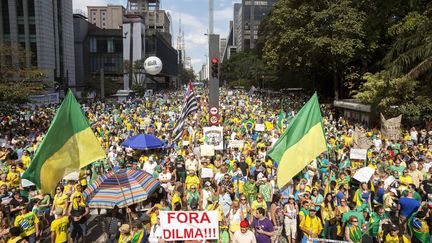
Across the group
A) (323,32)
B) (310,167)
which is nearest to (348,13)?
(323,32)

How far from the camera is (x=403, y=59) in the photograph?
22203 millimetres

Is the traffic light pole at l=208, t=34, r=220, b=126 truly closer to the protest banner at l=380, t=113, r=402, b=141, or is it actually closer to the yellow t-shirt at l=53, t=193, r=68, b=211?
the protest banner at l=380, t=113, r=402, b=141

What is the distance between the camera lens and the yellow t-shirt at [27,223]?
7.04 meters

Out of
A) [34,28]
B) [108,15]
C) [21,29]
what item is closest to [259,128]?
[34,28]

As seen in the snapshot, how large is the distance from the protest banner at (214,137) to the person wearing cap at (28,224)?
8.21m

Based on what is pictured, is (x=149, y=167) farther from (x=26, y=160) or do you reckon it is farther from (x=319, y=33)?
(x=319, y=33)

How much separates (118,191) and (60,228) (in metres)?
1.20

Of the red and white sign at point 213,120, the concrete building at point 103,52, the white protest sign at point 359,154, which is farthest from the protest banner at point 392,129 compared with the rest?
the concrete building at point 103,52

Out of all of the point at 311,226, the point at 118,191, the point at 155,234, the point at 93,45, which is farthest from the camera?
the point at 93,45

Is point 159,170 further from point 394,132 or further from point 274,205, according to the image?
point 394,132

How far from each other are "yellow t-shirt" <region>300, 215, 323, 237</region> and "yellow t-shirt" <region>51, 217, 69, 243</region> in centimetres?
429

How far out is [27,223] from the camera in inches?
280

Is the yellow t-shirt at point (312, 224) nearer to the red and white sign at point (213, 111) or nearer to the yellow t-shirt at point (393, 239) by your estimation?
the yellow t-shirt at point (393, 239)

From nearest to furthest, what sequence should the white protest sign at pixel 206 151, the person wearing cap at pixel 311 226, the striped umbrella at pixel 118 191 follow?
the person wearing cap at pixel 311 226
the striped umbrella at pixel 118 191
the white protest sign at pixel 206 151
